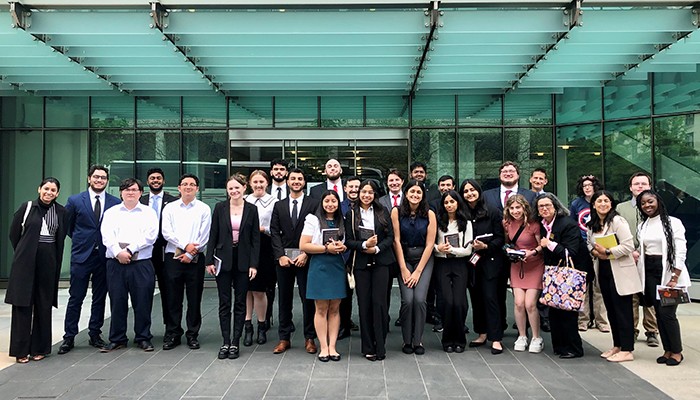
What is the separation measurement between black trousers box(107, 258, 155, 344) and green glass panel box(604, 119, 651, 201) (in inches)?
→ 319

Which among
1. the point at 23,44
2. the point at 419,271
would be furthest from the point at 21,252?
the point at 419,271

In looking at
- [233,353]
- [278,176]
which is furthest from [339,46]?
[233,353]

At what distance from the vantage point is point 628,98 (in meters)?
9.15

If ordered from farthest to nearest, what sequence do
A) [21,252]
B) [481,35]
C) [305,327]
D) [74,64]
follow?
[74,64] → [481,35] → [305,327] → [21,252]

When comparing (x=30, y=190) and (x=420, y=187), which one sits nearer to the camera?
(x=420, y=187)

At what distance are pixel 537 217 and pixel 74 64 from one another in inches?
283

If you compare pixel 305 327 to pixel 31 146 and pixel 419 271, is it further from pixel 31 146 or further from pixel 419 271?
pixel 31 146

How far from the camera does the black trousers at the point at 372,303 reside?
16.4ft

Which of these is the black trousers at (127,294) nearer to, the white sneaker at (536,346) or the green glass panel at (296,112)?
the white sneaker at (536,346)

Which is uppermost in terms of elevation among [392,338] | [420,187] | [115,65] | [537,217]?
[115,65]

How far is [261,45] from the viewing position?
698 cm

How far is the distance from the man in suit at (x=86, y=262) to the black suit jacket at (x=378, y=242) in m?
2.84

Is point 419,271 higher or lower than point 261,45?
lower

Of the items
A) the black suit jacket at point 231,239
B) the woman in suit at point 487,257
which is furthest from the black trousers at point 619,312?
the black suit jacket at point 231,239
